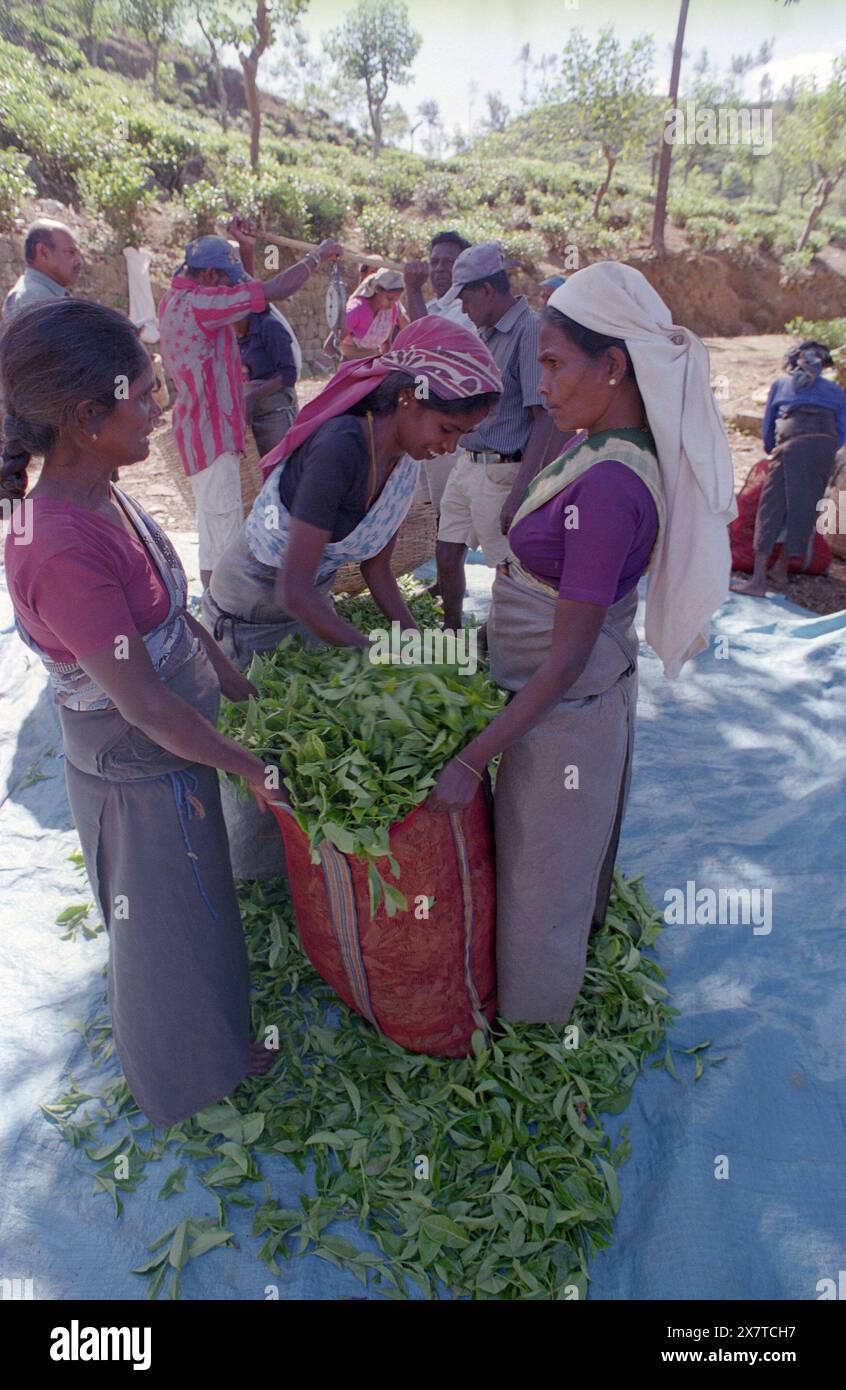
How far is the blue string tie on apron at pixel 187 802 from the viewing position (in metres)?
1.89

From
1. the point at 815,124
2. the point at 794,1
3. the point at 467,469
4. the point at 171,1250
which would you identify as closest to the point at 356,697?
the point at 171,1250

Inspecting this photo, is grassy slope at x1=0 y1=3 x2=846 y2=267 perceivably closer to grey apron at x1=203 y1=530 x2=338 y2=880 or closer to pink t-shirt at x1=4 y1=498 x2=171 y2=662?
grey apron at x1=203 y1=530 x2=338 y2=880

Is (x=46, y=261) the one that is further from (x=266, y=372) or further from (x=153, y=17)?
(x=153, y=17)

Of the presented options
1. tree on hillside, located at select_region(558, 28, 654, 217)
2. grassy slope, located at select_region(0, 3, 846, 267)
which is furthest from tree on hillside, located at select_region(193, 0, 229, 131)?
tree on hillside, located at select_region(558, 28, 654, 217)

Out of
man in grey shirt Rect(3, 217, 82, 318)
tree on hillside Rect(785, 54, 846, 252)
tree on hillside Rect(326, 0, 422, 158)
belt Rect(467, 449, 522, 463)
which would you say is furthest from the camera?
tree on hillside Rect(326, 0, 422, 158)

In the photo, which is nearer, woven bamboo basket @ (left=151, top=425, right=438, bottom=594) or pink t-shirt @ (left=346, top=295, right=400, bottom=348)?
woven bamboo basket @ (left=151, top=425, right=438, bottom=594)

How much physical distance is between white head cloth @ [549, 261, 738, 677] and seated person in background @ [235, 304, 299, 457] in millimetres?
3392

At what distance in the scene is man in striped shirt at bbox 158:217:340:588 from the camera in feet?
13.8

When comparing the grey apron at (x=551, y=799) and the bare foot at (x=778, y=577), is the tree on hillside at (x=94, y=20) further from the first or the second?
the grey apron at (x=551, y=799)

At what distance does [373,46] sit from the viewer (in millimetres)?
42812

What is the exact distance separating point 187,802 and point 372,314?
4.67 m

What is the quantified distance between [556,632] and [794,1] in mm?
19152

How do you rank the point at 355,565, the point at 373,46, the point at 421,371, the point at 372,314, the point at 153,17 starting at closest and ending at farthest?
the point at 421,371 → the point at 355,565 → the point at 372,314 → the point at 153,17 → the point at 373,46

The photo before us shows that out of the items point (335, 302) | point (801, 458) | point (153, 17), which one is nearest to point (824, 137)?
point (801, 458)
